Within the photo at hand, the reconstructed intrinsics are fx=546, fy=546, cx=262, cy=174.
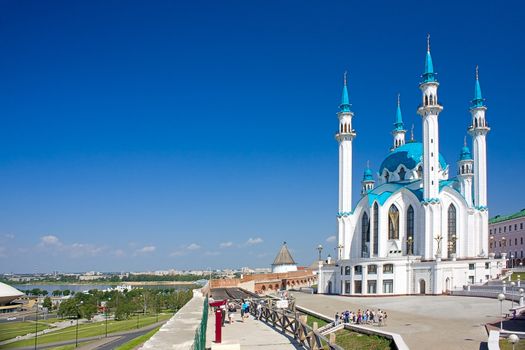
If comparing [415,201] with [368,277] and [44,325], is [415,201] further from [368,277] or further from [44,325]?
[44,325]

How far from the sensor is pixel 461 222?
54625 millimetres

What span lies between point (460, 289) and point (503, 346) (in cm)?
3045

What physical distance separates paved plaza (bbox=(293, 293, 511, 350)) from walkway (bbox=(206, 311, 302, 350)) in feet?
17.9

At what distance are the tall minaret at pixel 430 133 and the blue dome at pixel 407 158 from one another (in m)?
6.93

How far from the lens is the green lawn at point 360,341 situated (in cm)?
2081

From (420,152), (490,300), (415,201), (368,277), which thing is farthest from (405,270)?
(420,152)

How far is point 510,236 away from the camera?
7938cm

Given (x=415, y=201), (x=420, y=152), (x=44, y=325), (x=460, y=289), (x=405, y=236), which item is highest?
(x=420, y=152)

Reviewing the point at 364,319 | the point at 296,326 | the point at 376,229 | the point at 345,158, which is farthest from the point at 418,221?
the point at 296,326

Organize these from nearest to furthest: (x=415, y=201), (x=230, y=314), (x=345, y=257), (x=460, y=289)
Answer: (x=230, y=314)
(x=460, y=289)
(x=415, y=201)
(x=345, y=257)

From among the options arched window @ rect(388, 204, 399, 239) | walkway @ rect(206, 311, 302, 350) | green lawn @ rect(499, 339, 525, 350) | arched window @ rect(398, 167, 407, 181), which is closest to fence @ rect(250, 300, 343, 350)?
walkway @ rect(206, 311, 302, 350)

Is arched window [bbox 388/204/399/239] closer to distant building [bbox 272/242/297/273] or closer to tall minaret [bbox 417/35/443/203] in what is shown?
tall minaret [bbox 417/35/443/203]

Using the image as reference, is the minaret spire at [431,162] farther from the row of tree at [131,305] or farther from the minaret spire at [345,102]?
the row of tree at [131,305]

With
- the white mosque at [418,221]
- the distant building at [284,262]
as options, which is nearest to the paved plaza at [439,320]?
the white mosque at [418,221]
